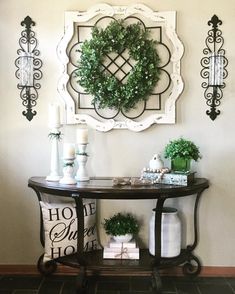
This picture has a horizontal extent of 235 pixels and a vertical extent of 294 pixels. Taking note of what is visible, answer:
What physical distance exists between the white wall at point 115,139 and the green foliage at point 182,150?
191mm

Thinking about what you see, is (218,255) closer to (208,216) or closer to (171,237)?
(208,216)

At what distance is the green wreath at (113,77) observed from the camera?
2.60 meters

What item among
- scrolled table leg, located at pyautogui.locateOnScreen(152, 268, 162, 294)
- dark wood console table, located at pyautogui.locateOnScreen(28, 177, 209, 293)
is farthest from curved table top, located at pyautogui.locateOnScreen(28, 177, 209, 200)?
scrolled table leg, located at pyautogui.locateOnScreen(152, 268, 162, 294)

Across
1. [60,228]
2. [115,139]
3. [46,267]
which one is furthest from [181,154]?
[46,267]

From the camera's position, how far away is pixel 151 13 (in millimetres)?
2645

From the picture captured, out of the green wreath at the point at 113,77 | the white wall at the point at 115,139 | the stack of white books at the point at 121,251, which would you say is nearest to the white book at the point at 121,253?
the stack of white books at the point at 121,251

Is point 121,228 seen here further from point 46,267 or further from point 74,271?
point 46,267

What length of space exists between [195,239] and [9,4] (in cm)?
224

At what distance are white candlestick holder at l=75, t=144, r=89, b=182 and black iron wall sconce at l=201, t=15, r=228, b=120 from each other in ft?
3.16

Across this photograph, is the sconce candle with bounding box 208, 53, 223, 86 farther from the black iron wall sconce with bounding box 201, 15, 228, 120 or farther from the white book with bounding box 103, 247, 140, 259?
the white book with bounding box 103, 247, 140, 259

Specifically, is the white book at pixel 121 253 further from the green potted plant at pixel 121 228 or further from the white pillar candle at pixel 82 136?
the white pillar candle at pixel 82 136

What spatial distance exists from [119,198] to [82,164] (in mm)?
430

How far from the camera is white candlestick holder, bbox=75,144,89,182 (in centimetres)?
256

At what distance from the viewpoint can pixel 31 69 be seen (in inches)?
104
